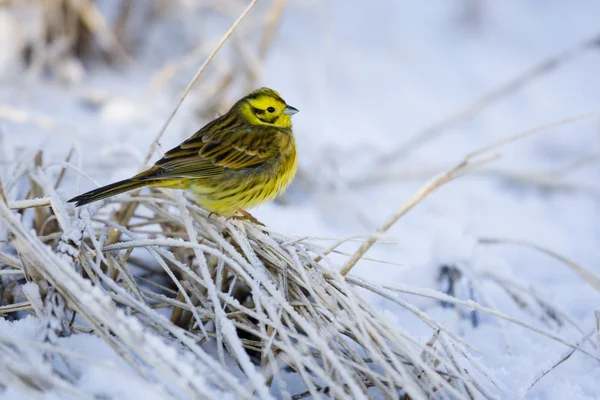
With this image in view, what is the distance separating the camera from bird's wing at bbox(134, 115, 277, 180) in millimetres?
2916

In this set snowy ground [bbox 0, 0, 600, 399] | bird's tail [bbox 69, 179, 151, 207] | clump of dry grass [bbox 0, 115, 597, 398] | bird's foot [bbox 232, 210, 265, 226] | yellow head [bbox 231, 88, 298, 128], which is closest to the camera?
clump of dry grass [bbox 0, 115, 597, 398]

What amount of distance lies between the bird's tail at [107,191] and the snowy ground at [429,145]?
193 millimetres

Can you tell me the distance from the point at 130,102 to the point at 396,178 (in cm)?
185

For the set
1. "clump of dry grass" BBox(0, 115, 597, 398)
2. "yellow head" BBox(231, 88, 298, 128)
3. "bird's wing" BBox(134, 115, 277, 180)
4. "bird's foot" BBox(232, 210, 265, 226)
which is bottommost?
"clump of dry grass" BBox(0, 115, 597, 398)

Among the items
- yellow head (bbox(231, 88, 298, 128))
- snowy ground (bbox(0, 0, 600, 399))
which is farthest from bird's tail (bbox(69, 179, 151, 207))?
yellow head (bbox(231, 88, 298, 128))

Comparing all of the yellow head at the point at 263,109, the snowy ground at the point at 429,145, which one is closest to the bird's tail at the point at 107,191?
the snowy ground at the point at 429,145

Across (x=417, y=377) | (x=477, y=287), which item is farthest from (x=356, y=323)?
(x=477, y=287)

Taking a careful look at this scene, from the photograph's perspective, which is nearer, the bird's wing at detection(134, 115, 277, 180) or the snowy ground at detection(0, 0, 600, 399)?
the snowy ground at detection(0, 0, 600, 399)

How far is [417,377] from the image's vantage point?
200 centimetres

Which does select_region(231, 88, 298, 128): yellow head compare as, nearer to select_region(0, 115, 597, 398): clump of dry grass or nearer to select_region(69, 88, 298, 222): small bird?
select_region(69, 88, 298, 222): small bird

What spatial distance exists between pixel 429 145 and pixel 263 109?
2571 mm

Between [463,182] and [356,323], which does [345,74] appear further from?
[356,323]

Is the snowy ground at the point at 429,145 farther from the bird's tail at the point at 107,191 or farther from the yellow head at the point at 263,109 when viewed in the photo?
the yellow head at the point at 263,109

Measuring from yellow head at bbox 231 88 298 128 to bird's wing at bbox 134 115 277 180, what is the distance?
71 millimetres
